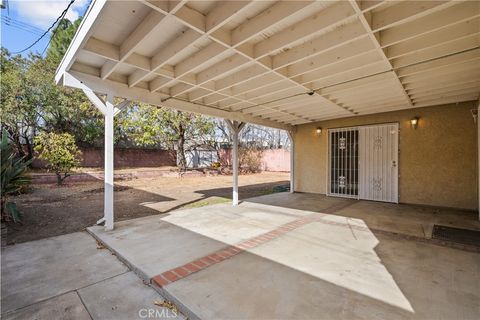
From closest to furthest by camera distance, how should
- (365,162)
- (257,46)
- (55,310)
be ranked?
(55,310) → (257,46) → (365,162)

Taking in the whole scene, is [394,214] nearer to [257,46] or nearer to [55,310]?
[257,46]

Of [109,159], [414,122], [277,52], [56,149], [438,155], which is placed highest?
[277,52]

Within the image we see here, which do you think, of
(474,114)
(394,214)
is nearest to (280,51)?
(394,214)

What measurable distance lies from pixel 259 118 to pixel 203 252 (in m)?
4.45

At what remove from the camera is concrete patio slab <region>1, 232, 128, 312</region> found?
7.13 feet

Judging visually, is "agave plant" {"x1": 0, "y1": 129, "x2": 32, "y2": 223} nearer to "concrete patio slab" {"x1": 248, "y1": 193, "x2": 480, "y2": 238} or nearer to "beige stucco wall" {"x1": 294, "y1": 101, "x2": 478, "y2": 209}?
"concrete patio slab" {"x1": 248, "y1": 193, "x2": 480, "y2": 238}

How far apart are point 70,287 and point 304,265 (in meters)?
2.49

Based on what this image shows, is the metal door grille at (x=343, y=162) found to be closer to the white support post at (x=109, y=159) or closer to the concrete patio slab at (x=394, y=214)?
the concrete patio slab at (x=394, y=214)

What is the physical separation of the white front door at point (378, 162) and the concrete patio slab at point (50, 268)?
6.48 m

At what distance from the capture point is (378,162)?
6.42m

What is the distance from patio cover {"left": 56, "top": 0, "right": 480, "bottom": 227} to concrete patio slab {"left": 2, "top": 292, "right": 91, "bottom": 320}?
2.30 metres

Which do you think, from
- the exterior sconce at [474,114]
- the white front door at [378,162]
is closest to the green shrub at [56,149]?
the white front door at [378,162]

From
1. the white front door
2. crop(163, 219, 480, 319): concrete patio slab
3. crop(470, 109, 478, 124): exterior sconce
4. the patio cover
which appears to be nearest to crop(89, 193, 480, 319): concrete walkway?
crop(163, 219, 480, 319): concrete patio slab

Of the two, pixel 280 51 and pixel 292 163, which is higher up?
pixel 280 51
